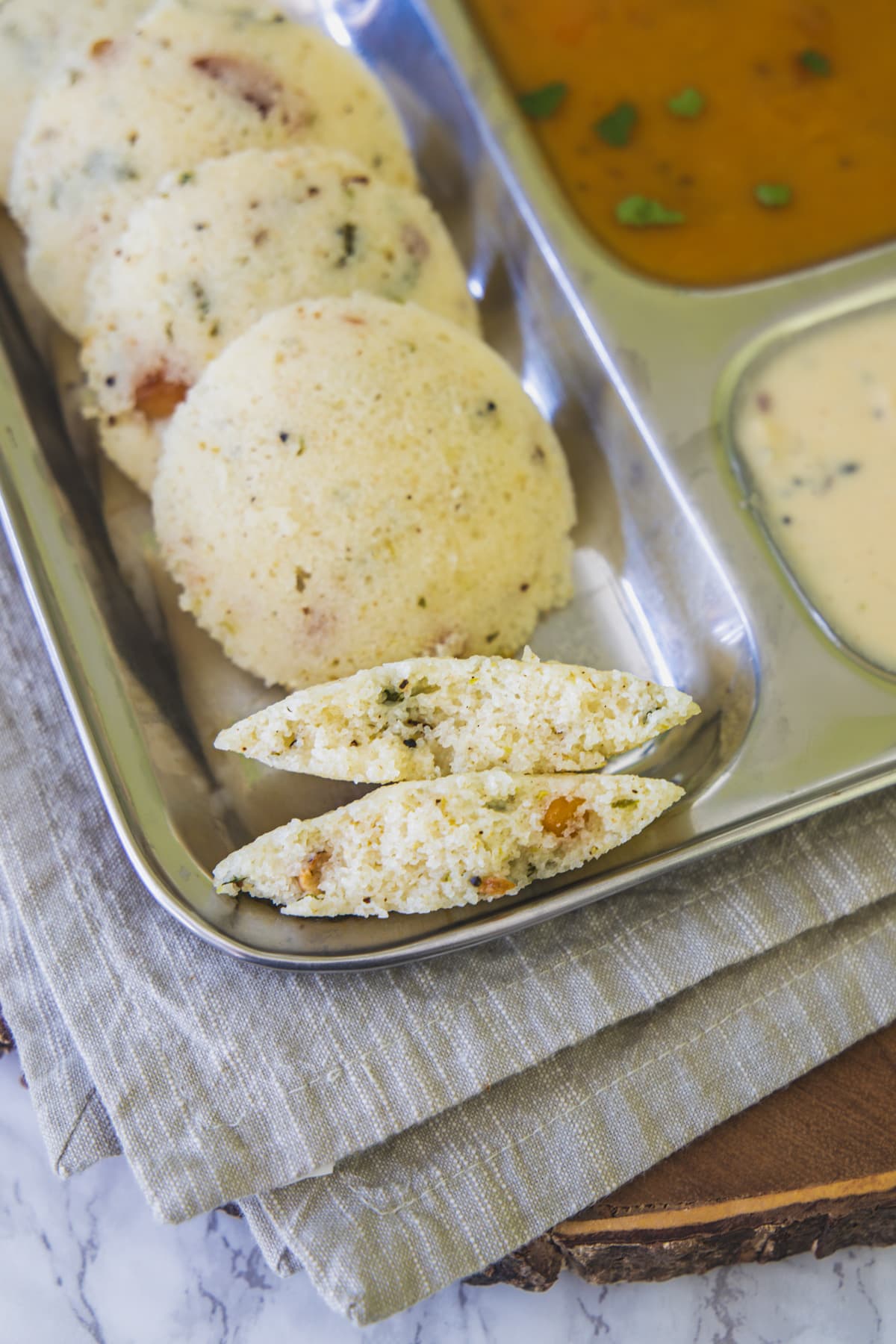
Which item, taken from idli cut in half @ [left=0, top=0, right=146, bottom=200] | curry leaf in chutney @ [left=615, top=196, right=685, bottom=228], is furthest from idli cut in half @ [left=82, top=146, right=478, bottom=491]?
curry leaf in chutney @ [left=615, top=196, right=685, bottom=228]

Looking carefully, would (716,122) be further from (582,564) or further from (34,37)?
(34,37)

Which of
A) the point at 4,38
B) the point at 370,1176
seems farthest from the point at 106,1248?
the point at 4,38

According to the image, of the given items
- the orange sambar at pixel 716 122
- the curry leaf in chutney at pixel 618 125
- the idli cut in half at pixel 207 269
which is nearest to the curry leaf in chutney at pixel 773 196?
the orange sambar at pixel 716 122

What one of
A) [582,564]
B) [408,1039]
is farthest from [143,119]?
[408,1039]

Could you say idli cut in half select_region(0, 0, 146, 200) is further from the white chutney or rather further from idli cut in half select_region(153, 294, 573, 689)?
the white chutney

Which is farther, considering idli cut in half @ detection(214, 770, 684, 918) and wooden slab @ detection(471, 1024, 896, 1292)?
wooden slab @ detection(471, 1024, 896, 1292)

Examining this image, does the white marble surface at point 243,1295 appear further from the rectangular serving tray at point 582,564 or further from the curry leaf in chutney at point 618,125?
the curry leaf in chutney at point 618,125

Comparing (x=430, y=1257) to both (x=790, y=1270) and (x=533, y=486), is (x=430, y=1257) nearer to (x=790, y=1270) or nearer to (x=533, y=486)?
(x=790, y=1270)
